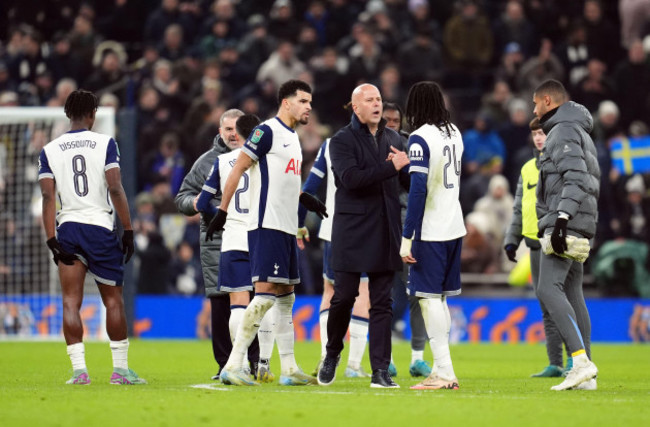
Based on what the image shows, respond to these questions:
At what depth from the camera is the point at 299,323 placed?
811 inches

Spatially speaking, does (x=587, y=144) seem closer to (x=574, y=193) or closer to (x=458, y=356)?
(x=574, y=193)

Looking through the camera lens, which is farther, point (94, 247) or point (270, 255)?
point (94, 247)

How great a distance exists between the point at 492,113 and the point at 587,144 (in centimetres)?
1243

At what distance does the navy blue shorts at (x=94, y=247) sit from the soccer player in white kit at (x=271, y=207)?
3.35ft

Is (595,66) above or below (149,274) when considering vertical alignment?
above

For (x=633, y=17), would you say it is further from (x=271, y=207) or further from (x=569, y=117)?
(x=271, y=207)

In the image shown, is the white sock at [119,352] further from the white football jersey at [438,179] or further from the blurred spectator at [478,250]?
the blurred spectator at [478,250]

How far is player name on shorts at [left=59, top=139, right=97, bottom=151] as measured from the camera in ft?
32.9

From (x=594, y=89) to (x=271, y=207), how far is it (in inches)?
518

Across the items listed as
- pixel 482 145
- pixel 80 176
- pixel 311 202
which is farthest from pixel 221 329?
pixel 482 145

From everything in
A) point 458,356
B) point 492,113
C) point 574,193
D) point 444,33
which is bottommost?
point 458,356

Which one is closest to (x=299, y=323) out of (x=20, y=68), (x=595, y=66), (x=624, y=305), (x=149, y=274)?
(x=149, y=274)

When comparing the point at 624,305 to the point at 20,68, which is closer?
the point at 624,305

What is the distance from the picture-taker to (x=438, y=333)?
949cm
